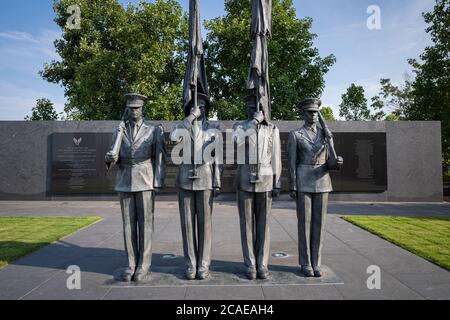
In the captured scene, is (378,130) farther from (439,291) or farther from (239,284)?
(239,284)

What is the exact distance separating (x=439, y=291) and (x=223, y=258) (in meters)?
3.07

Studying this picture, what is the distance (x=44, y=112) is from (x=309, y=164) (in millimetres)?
30321

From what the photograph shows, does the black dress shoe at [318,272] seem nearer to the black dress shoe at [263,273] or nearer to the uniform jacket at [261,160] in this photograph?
the black dress shoe at [263,273]

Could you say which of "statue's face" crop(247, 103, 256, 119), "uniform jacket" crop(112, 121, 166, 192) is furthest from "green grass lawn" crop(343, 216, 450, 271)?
"uniform jacket" crop(112, 121, 166, 192)

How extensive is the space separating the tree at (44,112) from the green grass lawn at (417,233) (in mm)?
28091

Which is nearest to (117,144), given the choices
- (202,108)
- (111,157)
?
(111,157)

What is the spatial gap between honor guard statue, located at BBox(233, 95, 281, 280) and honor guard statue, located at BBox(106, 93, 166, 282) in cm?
114

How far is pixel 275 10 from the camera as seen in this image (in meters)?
21.9

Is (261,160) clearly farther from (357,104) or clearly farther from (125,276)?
(357,104)

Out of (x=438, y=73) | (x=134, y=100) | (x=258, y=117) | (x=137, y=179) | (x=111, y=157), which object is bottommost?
(x=137, y=179)

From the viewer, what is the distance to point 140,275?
14.5 feet

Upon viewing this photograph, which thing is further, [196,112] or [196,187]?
[196,112]

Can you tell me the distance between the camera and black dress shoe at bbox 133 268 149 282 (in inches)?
173

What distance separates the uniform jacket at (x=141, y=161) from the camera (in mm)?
4484
